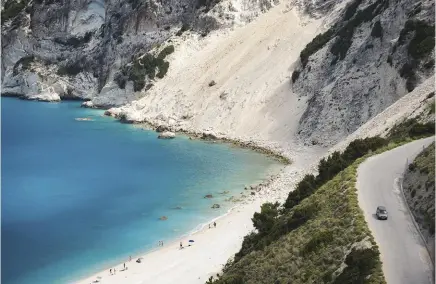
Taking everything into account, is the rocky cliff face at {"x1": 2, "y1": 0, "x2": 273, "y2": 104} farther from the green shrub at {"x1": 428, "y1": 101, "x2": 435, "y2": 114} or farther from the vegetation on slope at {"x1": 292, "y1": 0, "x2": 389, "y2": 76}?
the green shrub at {"x1": 428, "y1": 101, "x2": 435, "y2": 114}

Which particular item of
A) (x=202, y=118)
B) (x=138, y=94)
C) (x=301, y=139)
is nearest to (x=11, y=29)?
(x=138, y=94)

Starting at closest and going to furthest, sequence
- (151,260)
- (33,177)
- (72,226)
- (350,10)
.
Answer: (151,260) < (72,226) < (33,177) < (350,10)

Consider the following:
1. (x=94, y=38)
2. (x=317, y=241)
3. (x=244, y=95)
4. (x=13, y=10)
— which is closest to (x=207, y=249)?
(x=317, y=241)

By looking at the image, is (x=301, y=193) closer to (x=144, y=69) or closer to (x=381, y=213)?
(x=381, y=213)

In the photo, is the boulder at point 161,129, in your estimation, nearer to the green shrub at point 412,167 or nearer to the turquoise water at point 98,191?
the turquoise water at point 98,191

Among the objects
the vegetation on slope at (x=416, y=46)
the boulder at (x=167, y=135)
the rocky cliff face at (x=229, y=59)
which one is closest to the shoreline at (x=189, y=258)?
the vegetation on slope at (x=416, y=46)

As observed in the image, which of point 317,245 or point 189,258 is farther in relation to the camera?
point 189,258

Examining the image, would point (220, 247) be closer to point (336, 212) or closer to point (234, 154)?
point (336, 212)
